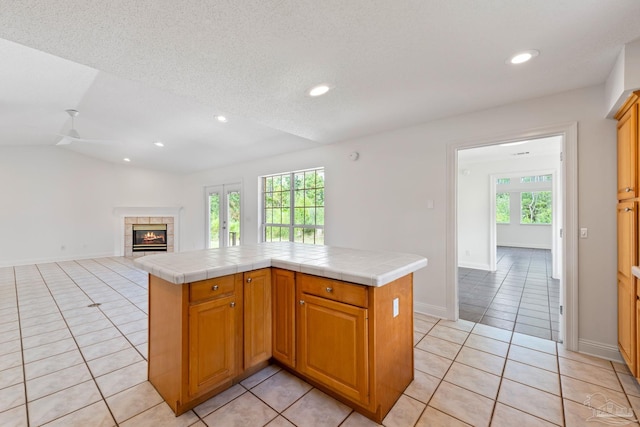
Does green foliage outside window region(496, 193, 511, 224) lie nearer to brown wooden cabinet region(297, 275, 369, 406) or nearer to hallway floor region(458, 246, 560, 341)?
hallway floor region(458, 246, 560, 341)

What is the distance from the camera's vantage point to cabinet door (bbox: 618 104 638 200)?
6.06 ft

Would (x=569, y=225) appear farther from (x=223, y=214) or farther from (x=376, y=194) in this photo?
(x=223, y=214)

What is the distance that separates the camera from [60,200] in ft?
21.6

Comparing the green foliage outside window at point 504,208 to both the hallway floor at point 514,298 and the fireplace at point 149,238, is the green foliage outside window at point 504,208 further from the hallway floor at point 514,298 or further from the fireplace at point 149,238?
the fireplace at point 149,238

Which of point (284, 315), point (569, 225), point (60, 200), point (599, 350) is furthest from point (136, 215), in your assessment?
point (599, 350)

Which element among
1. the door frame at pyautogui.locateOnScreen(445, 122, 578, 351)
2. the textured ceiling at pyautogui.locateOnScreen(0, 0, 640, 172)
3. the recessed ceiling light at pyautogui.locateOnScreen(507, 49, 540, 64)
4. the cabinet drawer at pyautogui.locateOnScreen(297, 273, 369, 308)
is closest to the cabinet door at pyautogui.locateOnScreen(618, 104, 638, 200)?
the door frame at pyautogui.locateOnScreen(445, 122, 578, 351)

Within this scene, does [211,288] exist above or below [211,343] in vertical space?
above

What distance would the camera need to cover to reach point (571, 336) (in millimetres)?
2385

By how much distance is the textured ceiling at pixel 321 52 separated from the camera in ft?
4.81

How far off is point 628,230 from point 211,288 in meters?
2.93

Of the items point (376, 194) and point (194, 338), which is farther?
point (376, 194)

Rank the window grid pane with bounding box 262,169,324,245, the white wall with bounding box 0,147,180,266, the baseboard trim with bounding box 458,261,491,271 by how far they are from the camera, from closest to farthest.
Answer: the window grid pane with bounding box 262,169,324,245 → the baseboard trim with bounding box 458,261,491,271 → the white wall with bounding box 0,147,180,266

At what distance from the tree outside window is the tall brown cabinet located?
8330mm

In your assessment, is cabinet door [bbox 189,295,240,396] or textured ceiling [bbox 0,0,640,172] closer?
textured ceiling [bbox 0,0,640,172]
